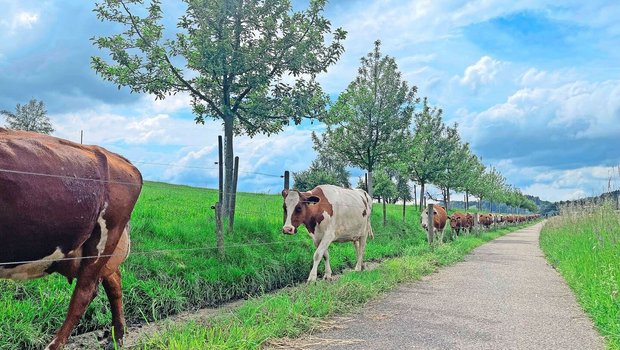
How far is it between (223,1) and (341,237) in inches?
225

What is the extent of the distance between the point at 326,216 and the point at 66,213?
655 centimetres

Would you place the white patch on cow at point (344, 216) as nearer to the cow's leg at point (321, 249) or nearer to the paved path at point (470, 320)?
the cow's leg at point (321, 249)

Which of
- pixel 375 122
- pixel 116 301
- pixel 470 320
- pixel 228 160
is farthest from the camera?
pixel 375 122

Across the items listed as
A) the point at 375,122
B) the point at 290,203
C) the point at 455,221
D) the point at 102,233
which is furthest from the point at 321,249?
the point at 455,221

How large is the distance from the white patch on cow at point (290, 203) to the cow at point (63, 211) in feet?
15.8

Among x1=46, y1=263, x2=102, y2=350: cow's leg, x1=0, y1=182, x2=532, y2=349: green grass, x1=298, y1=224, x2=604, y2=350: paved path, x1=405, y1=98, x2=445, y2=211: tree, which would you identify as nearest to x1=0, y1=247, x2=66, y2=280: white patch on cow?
x1=46, y1=263, x2=102, y2=350: cow's leg

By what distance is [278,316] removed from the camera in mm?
5676

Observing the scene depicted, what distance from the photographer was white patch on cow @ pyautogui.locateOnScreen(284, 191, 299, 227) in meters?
9.56

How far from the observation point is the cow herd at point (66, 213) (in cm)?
383

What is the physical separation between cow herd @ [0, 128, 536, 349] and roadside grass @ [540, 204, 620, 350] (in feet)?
16.4

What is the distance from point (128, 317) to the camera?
22.3 ft

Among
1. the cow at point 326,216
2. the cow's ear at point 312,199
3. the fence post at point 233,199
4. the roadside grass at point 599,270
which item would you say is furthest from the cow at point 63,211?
the fence post at point 233,199

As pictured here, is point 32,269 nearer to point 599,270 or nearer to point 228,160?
point 228,160

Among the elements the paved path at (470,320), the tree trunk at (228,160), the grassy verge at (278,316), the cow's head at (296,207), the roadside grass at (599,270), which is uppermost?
the tree trunk at (228,160)
